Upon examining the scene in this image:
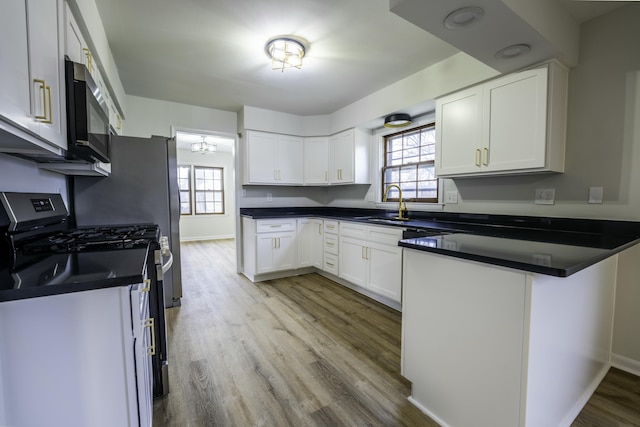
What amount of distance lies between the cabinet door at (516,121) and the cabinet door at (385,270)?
114cm

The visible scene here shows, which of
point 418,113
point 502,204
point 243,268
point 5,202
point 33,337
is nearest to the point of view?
point 33,337

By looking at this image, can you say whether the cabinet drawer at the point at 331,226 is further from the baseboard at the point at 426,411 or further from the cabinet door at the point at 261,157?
the baseboard at the point at 426,411

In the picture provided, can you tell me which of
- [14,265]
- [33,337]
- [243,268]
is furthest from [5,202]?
[243,268]

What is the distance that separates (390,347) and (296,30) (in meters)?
2.56

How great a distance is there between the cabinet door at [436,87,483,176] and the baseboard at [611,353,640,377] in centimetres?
161

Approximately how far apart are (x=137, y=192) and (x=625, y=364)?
4108 mm

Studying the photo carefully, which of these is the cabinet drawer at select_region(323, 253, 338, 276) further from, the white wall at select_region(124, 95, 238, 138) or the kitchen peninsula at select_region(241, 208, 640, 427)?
the white wall at select_region(124, 95, 238, 138)

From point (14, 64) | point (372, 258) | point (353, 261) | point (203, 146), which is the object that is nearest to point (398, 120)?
point (372, 258)

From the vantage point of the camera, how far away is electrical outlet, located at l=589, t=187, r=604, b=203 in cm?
192

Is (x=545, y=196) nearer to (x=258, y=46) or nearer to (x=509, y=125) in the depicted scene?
(x=509, y=125)

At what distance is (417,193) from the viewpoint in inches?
128

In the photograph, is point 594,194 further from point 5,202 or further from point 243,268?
point 243,268

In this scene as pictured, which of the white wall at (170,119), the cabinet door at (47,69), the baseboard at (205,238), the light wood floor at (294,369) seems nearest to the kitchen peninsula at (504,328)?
the light wood floor at (294,369)

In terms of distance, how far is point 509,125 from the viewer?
6.89ft
